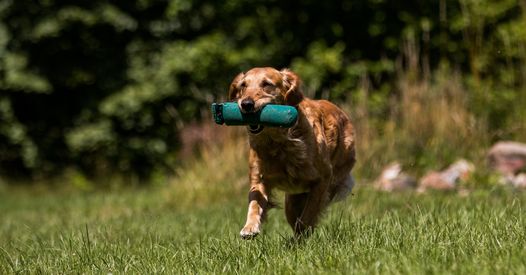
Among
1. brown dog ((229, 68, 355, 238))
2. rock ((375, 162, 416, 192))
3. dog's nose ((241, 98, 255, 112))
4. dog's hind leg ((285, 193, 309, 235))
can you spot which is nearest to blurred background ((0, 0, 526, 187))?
rock ((375, 162, 416, 192))

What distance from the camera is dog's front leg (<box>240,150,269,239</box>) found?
17.7 feet

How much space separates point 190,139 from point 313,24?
3.63 meters

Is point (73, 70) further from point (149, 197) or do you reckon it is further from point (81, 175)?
point (149, 197)

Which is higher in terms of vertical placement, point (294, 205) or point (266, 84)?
point (266, 84)

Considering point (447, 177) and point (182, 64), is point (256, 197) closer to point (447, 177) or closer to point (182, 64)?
point (447, 177)

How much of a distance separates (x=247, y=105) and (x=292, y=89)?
0.69 meters

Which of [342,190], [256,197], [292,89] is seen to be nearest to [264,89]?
[292,89]

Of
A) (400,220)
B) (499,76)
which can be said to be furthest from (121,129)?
(400,220)

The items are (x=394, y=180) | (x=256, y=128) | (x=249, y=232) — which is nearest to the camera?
(x=249, y=232)

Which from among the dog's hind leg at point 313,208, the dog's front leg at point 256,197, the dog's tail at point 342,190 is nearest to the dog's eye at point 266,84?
the dog's front leg at point 256,197

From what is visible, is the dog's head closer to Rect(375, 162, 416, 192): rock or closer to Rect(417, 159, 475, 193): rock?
Rect(375, 162, 416, 192): rock

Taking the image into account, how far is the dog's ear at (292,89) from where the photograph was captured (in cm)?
585

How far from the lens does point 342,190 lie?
21.9 ft

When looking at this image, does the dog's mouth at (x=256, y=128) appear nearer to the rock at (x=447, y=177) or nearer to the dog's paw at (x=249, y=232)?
the dog's paw at (x=249, y=232)
